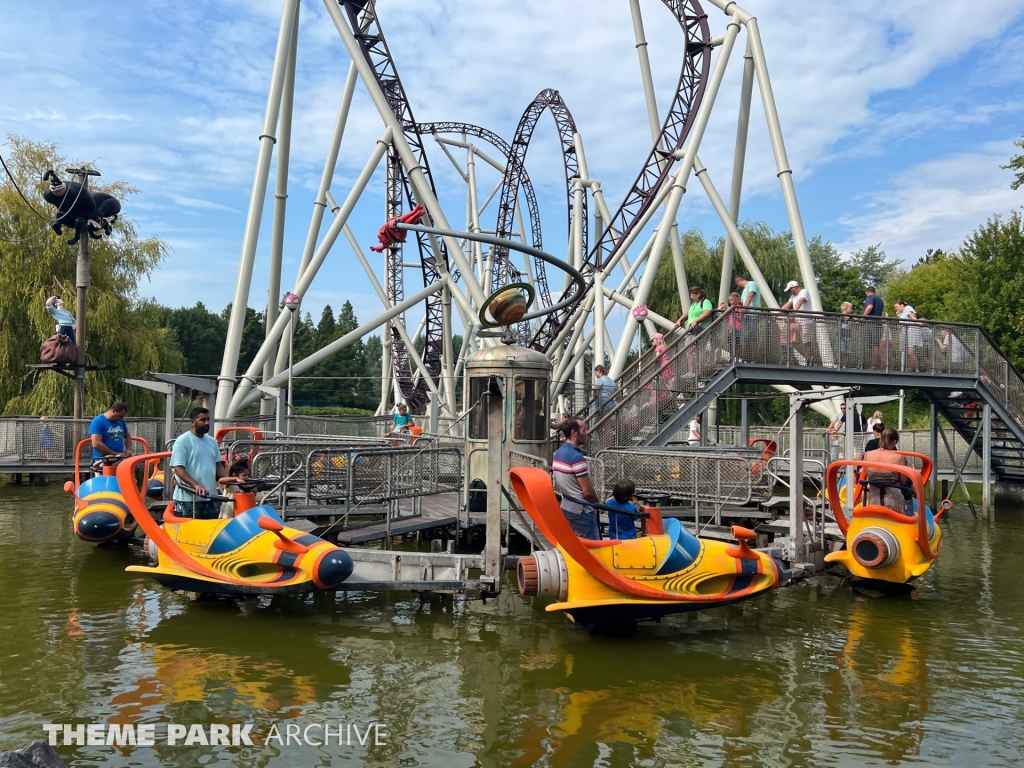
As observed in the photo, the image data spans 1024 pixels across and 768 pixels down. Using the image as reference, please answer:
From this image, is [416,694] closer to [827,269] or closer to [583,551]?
[583,551]

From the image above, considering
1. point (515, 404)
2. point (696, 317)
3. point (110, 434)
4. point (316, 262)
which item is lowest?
point (110, 434)

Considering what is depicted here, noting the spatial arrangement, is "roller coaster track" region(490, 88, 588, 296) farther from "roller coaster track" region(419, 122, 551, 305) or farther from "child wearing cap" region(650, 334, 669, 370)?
"child wearing cap" region(650, 334, 669, 370)

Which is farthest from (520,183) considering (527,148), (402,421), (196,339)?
(196,339)

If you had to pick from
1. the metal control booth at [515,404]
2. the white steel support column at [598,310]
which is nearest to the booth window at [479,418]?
the metal control booth at [515,404]

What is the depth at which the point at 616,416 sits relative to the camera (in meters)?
13.1

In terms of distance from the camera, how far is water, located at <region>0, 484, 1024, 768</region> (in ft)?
16.8

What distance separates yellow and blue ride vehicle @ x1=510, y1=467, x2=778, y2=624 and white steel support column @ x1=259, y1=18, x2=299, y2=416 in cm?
1153

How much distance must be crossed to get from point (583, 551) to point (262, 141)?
40.3ft

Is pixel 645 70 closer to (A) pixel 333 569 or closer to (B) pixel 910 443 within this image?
(B) pixel 910 443

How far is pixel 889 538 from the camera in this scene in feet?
29.9

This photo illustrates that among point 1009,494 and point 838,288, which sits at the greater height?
point 838,288

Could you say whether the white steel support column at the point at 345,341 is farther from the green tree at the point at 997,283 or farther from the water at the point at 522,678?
the green tree at the point at 997,283

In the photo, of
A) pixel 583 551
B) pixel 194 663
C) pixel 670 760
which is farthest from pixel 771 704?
pixel 194 663

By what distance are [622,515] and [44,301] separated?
20879mm
